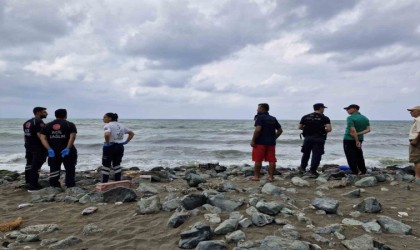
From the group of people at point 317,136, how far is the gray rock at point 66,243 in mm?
4900

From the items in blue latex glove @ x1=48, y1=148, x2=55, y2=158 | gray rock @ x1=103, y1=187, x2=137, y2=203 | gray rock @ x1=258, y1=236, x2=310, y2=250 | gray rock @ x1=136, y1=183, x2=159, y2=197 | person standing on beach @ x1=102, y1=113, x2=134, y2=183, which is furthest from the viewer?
Result: person standing on beach @ x1=102, y1=113, x2=134, y2=183

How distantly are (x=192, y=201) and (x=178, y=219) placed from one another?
2.07 feet

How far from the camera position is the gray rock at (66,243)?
168 inches

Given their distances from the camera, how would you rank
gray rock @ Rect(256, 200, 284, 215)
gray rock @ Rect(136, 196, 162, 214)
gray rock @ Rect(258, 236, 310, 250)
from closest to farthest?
1. gray rock @ Rect(258, 236, 310, 250)
2. gray rock @ Rect(256, 200, 284, 215)
3. gray rock @ Rect(136, 196, 162, 214)

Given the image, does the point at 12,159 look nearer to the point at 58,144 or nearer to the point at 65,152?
the point at 58,144

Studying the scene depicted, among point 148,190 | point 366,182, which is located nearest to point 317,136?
point 366,182

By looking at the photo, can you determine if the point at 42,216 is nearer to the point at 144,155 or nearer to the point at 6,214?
the point at 6,214

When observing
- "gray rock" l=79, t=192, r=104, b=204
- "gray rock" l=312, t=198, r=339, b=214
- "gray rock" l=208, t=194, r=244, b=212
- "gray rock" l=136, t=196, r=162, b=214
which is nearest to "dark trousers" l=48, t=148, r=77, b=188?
"gray rock" l=79, t=192, r=104, b=204

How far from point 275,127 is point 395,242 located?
448 centimetres

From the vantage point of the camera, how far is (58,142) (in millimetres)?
7734

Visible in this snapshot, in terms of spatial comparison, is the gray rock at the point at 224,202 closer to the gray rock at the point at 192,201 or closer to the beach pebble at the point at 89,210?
the gray rock at the point at 192,201

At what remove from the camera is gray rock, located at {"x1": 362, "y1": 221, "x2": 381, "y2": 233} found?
14.8ft

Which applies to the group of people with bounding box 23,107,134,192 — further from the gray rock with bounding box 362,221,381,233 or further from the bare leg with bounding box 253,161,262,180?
the gray rock with bounding box 362,221,381,233

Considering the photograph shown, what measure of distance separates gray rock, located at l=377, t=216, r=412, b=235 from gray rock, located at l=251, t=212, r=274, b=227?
4.99ft
